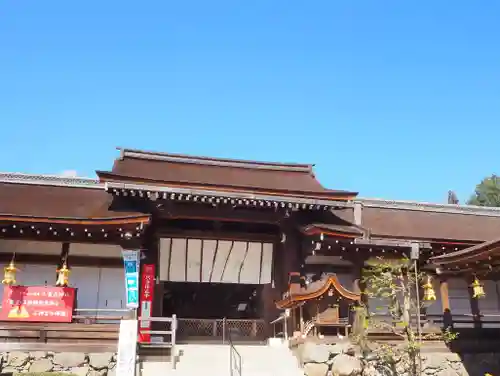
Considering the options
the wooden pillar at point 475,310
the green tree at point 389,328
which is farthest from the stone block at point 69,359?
the wooden pillar at point 475,310

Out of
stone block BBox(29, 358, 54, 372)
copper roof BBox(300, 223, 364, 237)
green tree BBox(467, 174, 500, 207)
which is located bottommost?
stone block BBox(29, 358, 54, 372)

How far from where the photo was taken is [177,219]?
51.3ft

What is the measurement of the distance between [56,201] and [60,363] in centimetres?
517

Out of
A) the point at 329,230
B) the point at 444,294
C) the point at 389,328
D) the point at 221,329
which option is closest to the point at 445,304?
the point at 444,294

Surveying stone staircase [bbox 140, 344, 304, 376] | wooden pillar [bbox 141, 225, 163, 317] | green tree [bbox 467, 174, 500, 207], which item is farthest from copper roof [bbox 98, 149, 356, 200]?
green tree [bbox 467, 174, 500, 207]

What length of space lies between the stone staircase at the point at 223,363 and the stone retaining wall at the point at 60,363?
1.05 metres

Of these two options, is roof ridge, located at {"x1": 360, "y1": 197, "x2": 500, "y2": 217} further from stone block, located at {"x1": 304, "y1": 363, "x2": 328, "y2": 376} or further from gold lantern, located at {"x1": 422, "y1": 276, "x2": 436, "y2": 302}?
stone block, located at {"x1": 304, "y1": 363, "x2": 328, "y2": 376}

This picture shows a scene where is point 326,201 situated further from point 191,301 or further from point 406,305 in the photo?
point 191,301

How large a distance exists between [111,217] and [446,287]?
429 inches

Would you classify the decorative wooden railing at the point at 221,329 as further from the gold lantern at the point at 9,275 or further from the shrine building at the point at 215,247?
the gold lantern at the point at 9,275

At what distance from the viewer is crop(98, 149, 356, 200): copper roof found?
15.6 meters

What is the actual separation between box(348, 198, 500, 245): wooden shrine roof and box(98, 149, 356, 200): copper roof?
6.75ft

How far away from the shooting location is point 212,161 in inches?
741

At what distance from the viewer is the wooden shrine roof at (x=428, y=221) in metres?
17.1
